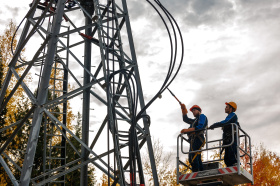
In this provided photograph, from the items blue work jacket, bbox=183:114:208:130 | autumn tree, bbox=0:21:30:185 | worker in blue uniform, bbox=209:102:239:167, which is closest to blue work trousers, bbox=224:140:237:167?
worker in blue uniform, bbox=209:102:239:167

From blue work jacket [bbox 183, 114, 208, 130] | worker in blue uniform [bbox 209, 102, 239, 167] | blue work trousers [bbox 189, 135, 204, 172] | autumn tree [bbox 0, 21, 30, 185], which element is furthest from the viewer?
autumn tree [bbox 0, 21, 30, 185]

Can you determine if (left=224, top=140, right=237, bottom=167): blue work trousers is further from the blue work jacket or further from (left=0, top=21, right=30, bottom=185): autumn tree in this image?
(left=0, top=21, right=30, bottom=185): autumn tree

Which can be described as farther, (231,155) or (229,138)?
(229,138)

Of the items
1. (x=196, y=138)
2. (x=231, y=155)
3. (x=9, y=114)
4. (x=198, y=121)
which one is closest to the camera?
(x=231, y=155)

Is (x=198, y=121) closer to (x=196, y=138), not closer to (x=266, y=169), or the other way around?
(x=196, y=138)

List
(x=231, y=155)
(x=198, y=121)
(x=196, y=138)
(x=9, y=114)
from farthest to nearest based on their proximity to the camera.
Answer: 1. (x=9, y=114)
2. (x=198, y=121)
3. (x=196, y=138)
4. (x=231, y=155)

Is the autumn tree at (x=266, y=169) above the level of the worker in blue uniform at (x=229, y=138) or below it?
above

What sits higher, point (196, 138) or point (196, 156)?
point (196, 138)

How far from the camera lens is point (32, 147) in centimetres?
827

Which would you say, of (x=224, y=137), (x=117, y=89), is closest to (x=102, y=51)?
(x=117, y=89)

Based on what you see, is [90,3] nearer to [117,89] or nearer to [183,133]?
[117,89]

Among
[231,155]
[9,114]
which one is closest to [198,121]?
[231,155]

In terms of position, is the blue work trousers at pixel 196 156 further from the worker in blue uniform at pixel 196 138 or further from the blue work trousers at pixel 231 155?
the blue work trousers at pixel 231 155

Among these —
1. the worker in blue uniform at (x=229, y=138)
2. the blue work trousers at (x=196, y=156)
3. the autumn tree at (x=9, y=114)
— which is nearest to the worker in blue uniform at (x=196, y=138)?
the blue work trousers at (x=196, y=156)
